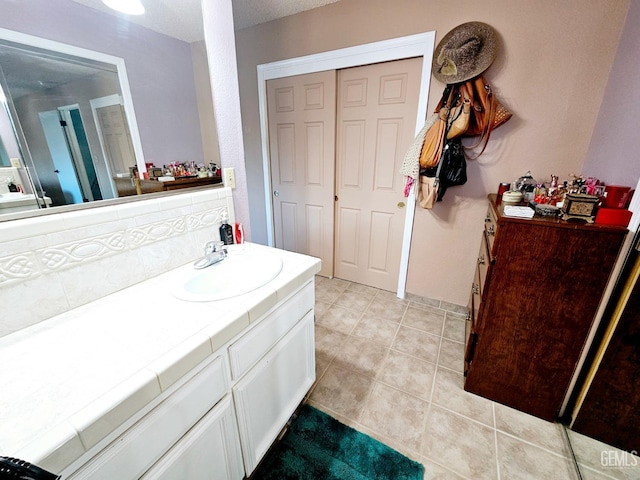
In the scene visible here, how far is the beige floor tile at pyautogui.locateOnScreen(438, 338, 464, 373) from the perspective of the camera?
1771mm

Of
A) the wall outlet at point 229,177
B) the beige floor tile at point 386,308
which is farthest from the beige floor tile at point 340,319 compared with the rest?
the wall outlet at point 229,177

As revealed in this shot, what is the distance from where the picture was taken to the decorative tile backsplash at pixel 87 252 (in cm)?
80

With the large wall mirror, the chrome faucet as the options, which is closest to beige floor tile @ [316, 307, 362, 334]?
the chrome faucet

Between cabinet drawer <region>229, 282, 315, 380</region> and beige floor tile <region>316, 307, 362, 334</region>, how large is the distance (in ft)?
3.20

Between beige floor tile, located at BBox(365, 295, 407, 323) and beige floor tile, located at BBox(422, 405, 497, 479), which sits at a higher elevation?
beige floor tile, located at BBox(365, 295, 407, 323)

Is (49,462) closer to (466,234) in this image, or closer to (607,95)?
(466,234)

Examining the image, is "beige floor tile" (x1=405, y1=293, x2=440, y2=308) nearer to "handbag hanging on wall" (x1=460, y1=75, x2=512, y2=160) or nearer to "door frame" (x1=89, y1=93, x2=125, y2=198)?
"handbag hanging on wall" (x1=460, y1=75, x2=512, y2=160)

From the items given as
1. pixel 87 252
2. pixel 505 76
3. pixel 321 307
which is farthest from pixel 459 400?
pixel 505 76

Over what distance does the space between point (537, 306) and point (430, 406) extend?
0.78m

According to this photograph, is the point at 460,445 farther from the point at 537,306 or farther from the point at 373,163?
the point at 373,163

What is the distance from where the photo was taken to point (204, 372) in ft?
2.56

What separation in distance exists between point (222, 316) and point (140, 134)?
0.88 m

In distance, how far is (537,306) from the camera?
4.23 ft

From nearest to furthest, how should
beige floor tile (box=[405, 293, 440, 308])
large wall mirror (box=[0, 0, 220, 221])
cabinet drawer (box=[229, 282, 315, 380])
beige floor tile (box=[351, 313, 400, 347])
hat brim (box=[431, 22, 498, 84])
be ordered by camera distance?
1. large wall mirror (box=[0, 0, 220, 221])
2. cabinet drawer (box=[229, 282, 315, 380])
3. hat brim (box=[431, 22, 498, 84])
4. beige floor tile (box=[351, 313, 400, 347])
5. beige floor tile (box=[405, 293, 440, 308])
